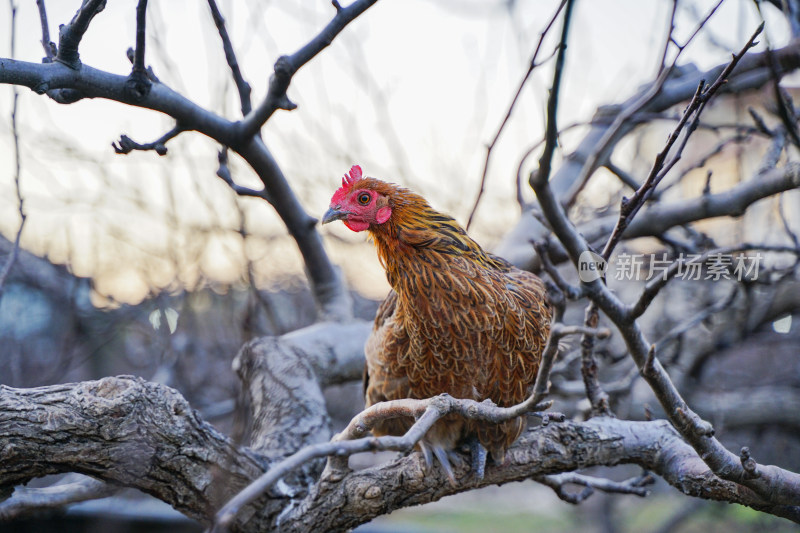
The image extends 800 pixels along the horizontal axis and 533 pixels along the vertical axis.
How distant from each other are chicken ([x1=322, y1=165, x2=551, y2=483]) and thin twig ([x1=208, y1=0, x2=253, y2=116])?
1.72 feet

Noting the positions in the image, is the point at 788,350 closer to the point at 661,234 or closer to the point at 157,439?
the point at 661,234

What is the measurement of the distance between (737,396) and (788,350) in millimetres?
1707

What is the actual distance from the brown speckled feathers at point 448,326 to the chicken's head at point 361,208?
22 mm

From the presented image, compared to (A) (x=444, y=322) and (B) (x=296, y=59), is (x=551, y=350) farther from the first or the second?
(B) (x=296, y=59)

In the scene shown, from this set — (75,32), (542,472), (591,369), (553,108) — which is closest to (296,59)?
(75,32)

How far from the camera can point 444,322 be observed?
2242 millimetres

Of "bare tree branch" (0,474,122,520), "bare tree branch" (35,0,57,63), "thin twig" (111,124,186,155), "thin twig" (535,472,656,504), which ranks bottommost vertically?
"bare tree branch" (0,474,122,520)

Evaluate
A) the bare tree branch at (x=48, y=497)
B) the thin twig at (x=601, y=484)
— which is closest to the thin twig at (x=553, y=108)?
the thin twig at (x=601, y=484)

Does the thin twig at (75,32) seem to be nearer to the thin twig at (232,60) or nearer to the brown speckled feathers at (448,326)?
the thin twig at (232,60)

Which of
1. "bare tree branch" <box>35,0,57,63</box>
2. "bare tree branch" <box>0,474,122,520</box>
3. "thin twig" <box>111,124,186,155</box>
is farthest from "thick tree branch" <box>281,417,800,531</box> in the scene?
"bare tree branch" <box>35,0,57,63</box>

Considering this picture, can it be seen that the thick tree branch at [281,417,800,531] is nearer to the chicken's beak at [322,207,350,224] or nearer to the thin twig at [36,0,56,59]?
the chicken's beak at [322,207,350,224]

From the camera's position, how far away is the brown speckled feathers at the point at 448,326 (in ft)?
7.37

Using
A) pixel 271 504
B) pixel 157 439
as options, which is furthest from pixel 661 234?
pixel 157 439

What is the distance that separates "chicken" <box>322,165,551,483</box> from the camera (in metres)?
2.25
